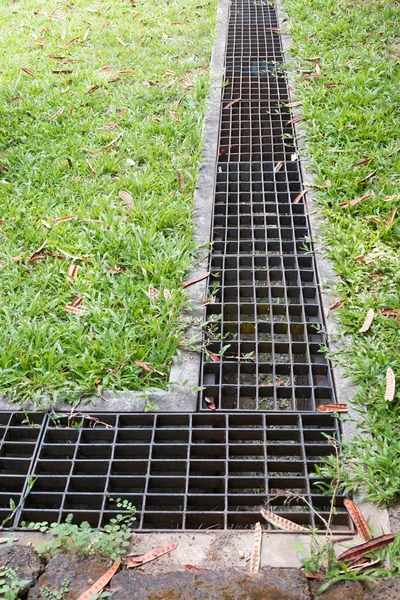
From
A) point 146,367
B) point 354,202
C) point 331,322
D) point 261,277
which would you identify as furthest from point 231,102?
point 146,367

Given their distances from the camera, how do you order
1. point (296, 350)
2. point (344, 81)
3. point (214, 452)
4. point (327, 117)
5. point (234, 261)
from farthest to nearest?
point (344, 81) < point (327, 117) < point (234, 261) < point (296, 350) < point (214, 452)

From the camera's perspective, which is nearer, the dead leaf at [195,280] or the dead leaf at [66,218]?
the dead leaf at [195,280]

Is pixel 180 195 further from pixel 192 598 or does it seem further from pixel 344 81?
pixel 192 598

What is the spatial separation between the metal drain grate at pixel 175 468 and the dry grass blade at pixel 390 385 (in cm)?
27

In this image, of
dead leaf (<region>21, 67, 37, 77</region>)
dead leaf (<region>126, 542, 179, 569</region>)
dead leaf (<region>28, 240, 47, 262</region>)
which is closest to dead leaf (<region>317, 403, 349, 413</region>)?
dead leaf (<region>126, 542, 179, 569</region>)

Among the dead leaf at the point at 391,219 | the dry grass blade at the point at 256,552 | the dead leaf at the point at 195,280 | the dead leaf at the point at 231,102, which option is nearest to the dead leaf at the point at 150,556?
the dry grass blade at the point at 256,552

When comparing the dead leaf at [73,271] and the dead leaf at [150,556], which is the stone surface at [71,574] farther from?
the dead leaf at [73,271]

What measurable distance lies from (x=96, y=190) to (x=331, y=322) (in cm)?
189

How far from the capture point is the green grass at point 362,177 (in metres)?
2.20

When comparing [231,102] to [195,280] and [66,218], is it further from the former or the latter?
[195,280]

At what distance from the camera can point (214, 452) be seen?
224 cm

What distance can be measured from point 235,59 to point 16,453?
14.7 feet

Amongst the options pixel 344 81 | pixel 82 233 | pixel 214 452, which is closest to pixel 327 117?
pixel 344 81

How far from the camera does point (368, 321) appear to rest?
8.62 ft
